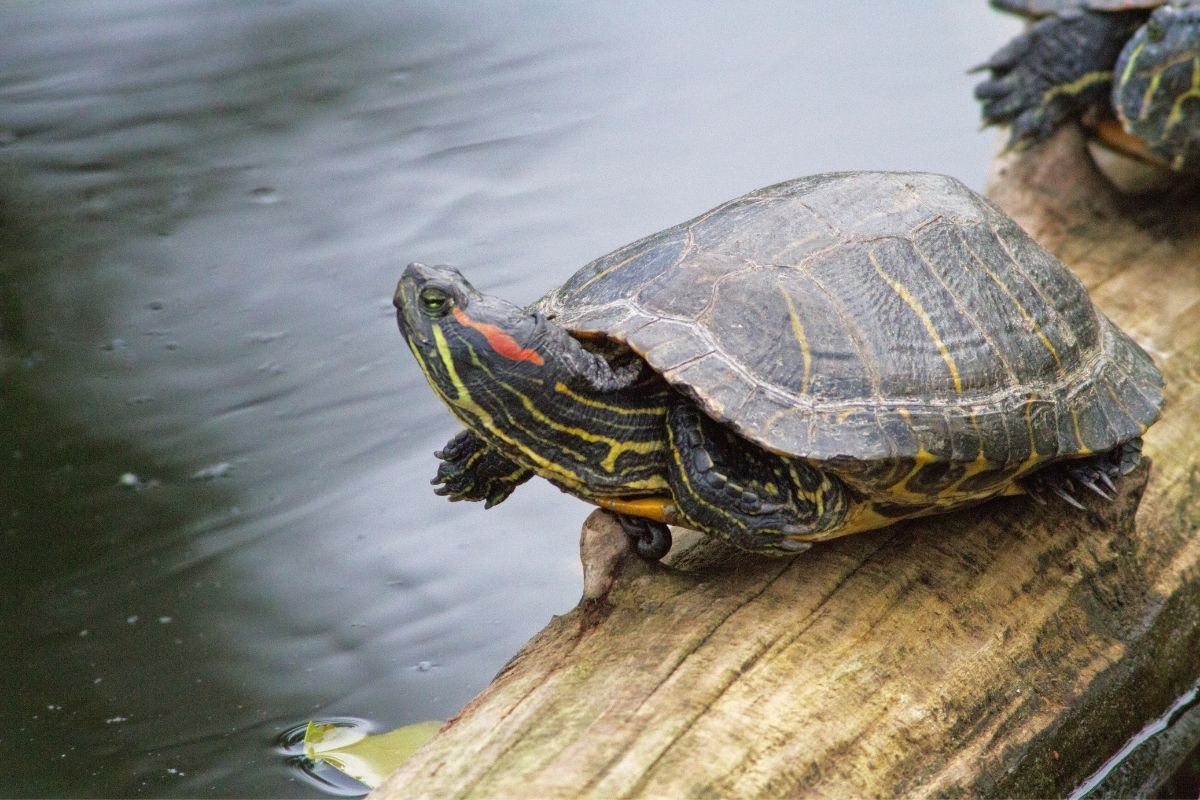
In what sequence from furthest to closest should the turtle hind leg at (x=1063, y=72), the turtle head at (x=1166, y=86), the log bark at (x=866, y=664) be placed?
the turtle hind leg at (x=1063, y=72) → the turtle head at (x=1166, y=86) → the log bark at (x=866, y=664)

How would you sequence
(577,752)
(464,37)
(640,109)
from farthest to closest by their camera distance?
(464,37), (640,109), (577,752)

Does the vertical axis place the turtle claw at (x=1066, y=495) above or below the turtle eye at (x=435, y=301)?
below

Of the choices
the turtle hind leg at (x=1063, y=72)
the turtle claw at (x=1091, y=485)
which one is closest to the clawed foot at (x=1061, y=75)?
the turtle hind leg at (x=1063, y=72)

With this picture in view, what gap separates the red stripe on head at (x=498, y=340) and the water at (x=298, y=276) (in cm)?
128

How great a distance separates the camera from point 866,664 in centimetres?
261

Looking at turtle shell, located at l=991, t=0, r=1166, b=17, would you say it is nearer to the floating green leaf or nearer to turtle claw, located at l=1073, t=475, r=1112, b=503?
turtle claw, located at l=1073, t=475, r=1112, b=503

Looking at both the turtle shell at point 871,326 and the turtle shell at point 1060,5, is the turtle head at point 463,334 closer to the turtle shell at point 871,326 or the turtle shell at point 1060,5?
the turtle shell at point 871,326

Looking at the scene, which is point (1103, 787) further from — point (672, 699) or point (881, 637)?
point (672, 699)

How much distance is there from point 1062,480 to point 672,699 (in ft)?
4.14

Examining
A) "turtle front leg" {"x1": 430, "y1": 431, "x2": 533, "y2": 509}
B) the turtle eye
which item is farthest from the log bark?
the turtle eye

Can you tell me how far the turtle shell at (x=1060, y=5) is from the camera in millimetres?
4809

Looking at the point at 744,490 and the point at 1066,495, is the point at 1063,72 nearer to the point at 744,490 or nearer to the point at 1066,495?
the point at 1066,495

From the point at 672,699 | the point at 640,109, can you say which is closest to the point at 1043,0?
the point at 640,109

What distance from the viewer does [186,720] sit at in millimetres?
3312
